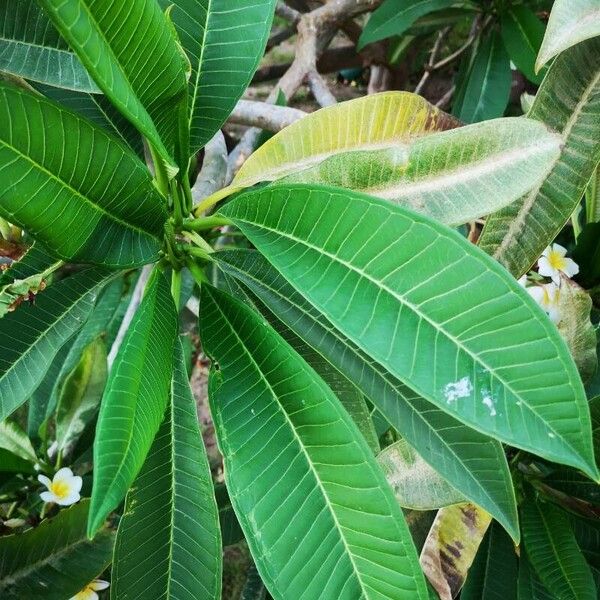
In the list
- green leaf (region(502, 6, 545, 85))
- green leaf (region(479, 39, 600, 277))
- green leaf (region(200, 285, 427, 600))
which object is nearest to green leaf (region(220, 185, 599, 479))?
green leaf (region(200, 285, 427, 600))

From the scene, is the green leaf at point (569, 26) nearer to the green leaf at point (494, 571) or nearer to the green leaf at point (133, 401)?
the green leaf at point (133, 401)

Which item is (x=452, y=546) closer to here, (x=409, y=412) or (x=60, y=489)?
(x=409, y=412)

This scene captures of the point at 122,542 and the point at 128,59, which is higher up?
the point at 128,59

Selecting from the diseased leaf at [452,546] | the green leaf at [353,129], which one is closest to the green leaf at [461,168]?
the green leaf at [353,129]

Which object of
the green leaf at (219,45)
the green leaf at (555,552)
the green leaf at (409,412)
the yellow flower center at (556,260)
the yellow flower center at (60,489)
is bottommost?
the yellow flower center at (60,489)

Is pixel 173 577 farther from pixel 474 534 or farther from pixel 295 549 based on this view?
pixel 474 534

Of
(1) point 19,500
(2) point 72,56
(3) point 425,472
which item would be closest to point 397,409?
(3) point 425,472
